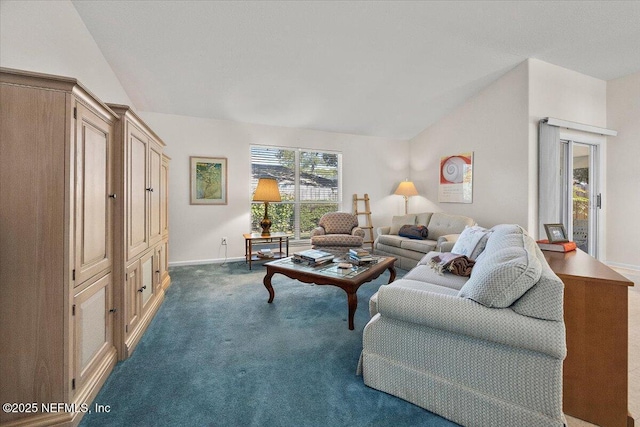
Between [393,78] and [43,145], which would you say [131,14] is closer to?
[43,145]

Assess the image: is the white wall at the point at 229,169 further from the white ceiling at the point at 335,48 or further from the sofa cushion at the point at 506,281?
the sofa cushion at the point at 506,281

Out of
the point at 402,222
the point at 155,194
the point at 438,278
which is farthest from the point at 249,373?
the point at 402,222

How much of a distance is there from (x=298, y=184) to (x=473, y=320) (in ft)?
14.7

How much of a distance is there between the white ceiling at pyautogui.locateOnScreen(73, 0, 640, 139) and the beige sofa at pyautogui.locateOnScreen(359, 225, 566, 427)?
2762mm

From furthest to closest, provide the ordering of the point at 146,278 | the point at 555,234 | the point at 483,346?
the point at 146,278 < the point at 555,234 < the point at 483,346

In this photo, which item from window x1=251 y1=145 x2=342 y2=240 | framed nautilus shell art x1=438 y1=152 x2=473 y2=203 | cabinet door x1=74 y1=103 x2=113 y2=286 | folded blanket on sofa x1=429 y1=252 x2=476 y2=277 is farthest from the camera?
window x1=251 y1=145 x2=342 y2=240

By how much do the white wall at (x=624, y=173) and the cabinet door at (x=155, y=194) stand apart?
6416 millimetres

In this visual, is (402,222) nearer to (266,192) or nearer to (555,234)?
(266,192)

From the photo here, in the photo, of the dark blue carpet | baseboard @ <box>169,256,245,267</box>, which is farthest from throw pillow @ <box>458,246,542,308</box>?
baseboard @ <box>169,256,245,267</box>

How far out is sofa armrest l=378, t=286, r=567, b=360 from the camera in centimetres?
118

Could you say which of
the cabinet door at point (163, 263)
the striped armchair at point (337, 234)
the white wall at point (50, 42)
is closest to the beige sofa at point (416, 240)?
the striped armchair at point (337, 234)

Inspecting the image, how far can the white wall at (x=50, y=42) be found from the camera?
1713 millimetres

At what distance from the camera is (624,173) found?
441cm

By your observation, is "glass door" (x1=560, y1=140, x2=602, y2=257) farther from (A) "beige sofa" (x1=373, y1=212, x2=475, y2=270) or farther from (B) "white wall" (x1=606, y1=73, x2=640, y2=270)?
(A) "beige sofa" (x1=373, y1=212, x2=475, y2=270)
